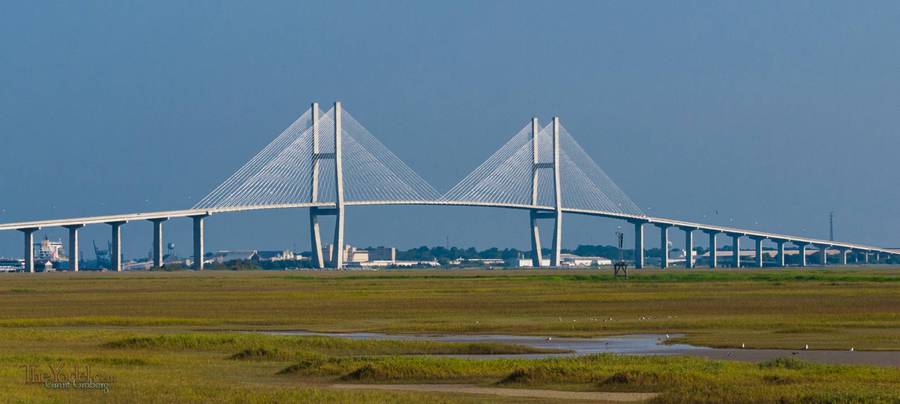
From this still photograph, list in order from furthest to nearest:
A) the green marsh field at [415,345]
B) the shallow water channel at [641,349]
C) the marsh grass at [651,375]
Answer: the shallow water channel at [641,349]
the green marsh field at [415,345]
the marsh grass at [651,375]

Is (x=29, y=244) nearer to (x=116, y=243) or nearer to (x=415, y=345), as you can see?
(x=116, y=243)

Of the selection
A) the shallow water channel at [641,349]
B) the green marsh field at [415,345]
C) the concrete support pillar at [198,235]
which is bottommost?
the shallow water channel at [641,349]

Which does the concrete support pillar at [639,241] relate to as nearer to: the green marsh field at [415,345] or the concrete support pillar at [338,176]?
the concrete support pillar at [338,176]

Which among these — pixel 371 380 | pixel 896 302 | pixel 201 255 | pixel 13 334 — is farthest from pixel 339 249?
pixel 371 380

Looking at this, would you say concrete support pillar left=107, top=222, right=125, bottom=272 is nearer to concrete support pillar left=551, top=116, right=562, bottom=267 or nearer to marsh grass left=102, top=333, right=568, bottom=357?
concrete support pillar left=551, top=116, right=562, bottom=267

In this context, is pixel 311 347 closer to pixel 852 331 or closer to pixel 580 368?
pixel 580 368

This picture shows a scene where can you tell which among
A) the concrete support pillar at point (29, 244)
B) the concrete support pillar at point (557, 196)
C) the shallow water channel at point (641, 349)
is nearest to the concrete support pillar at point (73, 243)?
the concrete support pillar at point (29, 244)
